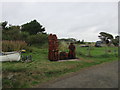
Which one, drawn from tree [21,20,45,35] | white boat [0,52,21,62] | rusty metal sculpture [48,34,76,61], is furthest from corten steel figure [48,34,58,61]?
tree [21,20,45,35]

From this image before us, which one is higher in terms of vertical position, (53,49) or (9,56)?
(53,49)

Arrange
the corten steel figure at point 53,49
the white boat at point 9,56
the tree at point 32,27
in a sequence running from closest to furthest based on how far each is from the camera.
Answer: the white boat at point 9,56, the corten steel figure at point 53,49, the tree at point 32,27

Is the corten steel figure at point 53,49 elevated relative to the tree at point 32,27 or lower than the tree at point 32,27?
lower

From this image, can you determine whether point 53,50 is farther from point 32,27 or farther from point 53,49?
point 32,27

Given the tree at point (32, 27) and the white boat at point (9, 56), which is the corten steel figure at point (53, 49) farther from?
the tree at point (32, 27)

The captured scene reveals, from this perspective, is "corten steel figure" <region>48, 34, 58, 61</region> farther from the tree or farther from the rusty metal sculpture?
the tree

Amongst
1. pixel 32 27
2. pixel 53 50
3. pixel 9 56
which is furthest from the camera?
pixel 32 27

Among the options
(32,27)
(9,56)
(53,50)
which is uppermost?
(32,27)

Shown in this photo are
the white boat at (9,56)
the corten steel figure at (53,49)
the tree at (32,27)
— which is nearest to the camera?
the white boat at (9,56)

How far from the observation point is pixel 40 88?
11.4 ft

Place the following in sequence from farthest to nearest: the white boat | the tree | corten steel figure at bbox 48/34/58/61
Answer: the tree, corten steel figure at bbox 48/34/58/61, the white boat

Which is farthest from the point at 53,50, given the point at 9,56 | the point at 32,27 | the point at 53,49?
the point at 32,27

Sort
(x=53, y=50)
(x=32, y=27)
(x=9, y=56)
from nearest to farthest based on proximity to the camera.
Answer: (x=9, y=56)
(x=53, y=50)
(x=32, y=27)

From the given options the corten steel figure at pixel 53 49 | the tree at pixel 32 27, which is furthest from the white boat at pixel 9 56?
Answer: the tree at pixel 32 27
